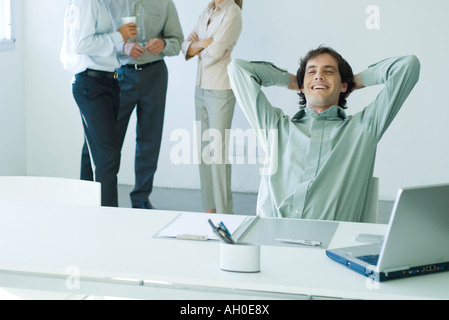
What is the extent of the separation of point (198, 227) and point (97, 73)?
2478 millimetres

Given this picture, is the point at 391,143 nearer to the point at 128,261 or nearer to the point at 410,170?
the point at 410,170

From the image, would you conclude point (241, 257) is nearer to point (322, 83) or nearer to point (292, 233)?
point (292, 233)

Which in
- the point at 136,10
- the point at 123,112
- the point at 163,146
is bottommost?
the point at 163,146

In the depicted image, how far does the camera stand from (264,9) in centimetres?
531

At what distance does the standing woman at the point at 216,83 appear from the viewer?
14.7 ft

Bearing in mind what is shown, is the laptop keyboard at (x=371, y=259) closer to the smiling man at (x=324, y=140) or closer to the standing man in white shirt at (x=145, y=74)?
the smiling man at (x=324, y=140)

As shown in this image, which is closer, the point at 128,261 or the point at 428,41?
the point at 128,261

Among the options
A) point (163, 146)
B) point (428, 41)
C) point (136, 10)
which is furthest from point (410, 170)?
point (136, 10)

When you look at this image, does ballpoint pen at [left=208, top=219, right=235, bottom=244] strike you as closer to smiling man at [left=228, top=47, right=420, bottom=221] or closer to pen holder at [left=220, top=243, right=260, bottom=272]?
pen holder at [left=220, top=243, right=260, bottom=272]

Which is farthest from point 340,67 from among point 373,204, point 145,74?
point 145,74

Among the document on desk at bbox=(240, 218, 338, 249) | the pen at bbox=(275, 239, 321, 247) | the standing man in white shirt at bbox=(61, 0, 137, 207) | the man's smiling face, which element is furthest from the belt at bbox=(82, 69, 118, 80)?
the pen at bbox=(275, 239, 321, 247)

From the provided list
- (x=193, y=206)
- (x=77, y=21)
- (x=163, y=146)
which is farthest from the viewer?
(x=163, y=146)

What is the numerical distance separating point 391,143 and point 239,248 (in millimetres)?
3821

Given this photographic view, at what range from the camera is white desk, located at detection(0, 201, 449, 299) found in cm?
164
